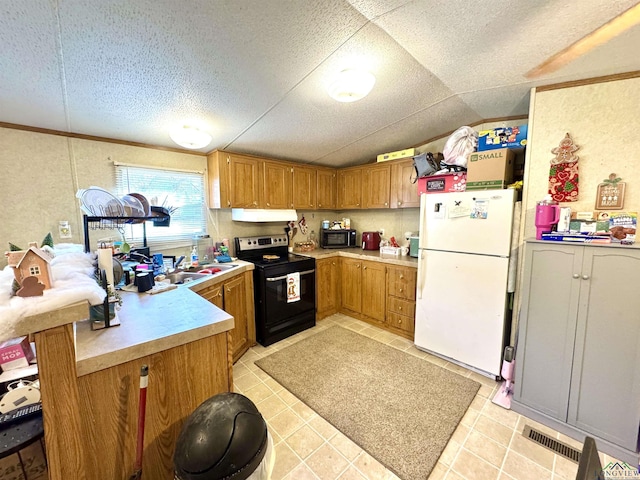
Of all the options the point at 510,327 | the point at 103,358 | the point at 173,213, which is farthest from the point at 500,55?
the point at 173,213

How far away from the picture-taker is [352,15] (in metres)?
1.37

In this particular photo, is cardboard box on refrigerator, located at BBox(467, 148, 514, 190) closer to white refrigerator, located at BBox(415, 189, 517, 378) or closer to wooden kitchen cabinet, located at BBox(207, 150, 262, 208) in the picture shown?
white refrigerator, located at BBox(415, 189, 517, 378)

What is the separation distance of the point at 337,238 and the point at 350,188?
32.0 inches

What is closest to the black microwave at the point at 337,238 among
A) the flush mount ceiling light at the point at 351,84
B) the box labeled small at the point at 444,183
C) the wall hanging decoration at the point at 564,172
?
the box labeled small at the point at 444,183

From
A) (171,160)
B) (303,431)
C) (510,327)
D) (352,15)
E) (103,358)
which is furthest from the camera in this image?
(171,160)

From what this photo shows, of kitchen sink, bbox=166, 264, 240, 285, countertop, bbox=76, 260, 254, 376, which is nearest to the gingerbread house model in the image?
countertop, bbox=76, 260, 254, 376

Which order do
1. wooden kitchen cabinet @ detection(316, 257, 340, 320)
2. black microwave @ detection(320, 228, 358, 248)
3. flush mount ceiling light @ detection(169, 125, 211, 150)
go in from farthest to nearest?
black microwave @ detection(320, 228, 358, 248), wooden kitchen cabinet @ detection(316, 257, 340, 320), flush mount ceiling light @ detection(169, 125, 211, 150)

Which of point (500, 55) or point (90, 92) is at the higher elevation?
point (500, 55)

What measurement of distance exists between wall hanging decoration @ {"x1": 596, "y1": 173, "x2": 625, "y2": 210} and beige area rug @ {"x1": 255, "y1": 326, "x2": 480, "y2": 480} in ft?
5.64

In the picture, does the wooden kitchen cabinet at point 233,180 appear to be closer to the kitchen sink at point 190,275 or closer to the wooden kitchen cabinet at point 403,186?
the kitchen sink at point 190,275

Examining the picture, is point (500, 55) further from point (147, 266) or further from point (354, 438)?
point (147, 266)

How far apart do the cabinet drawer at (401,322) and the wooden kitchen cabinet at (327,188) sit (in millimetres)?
1879

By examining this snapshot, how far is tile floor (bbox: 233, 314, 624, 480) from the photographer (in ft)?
4.93

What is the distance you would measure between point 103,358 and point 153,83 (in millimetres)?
1679
